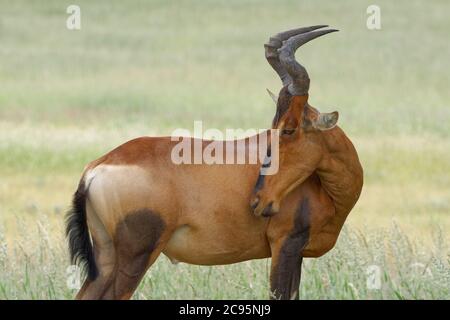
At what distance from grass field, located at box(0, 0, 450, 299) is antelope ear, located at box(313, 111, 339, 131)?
1454mm

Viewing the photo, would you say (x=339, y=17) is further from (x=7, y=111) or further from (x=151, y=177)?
(x=151, y=177)

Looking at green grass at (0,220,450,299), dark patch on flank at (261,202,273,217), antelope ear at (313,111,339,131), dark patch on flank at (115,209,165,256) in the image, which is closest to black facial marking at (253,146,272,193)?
dark patch on flank at (261,202,273,217)

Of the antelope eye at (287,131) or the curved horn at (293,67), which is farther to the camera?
the antelope eye at (287,131)

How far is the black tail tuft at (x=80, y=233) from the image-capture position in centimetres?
919

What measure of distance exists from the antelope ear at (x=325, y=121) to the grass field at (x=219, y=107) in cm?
145

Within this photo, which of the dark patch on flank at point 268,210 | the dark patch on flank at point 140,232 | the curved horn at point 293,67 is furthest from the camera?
the dark patch on flank at point 268,210

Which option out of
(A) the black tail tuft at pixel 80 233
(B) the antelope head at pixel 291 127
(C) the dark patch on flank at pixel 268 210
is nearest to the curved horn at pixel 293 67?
(B) the antelope head at pixel 291 127

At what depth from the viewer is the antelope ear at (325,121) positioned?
9.21 metres

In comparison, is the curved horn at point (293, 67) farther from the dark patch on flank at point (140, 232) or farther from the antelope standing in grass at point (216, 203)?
the dark patch on flank at point (140, 232)

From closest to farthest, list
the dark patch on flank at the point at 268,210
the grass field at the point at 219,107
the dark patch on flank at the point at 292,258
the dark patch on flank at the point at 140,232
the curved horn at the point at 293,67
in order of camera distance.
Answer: the dark patch on flank at the point at 140,232 < the curved horn at the point at 293,67 < the dark patch on flank at the point at 268,210 < the dark patch on flank at the point at 292,258 < the grass field at the point at 219,107

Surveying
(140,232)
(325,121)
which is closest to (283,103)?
(325,121)

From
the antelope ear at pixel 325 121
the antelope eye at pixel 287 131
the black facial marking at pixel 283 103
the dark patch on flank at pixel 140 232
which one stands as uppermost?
the black facial marking at pixel 283 103

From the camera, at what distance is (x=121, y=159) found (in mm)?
9172

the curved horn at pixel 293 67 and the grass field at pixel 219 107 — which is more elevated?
the curved horn at pixel 293 67
